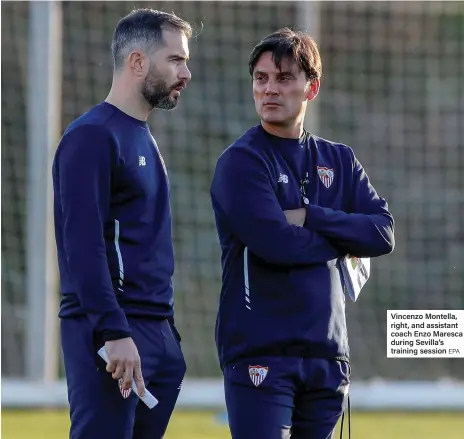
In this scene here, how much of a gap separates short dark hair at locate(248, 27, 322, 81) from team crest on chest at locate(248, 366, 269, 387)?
3.16 ft

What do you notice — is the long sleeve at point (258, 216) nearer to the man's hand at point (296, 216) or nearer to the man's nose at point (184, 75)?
the man's hand at point (296, 216)

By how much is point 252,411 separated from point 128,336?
472 mm

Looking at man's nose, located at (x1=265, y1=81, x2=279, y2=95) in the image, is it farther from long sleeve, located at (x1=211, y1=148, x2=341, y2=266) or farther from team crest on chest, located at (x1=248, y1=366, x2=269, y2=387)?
team crest on chest, located at (x1=248, y1=366, x2=269, y2=387)

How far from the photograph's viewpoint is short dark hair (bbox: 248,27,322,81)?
3758 millimetres

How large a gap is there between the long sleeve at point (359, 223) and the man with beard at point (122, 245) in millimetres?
495

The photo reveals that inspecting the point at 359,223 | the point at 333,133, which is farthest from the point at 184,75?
the point at 333,133

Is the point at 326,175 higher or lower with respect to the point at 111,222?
higher

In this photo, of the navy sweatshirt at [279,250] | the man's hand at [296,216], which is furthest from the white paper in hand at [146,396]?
the man's hand at [296,216]

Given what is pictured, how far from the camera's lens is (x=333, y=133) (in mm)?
8742

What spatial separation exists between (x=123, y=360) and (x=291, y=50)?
1.14m

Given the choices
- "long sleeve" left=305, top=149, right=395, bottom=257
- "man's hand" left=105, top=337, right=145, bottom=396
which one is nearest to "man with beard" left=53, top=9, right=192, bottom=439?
"man's hand" left=105, top=337, right=145, bottom=396

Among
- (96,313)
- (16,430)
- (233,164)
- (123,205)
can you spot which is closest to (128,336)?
(96,313)

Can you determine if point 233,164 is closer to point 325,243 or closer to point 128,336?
point 325,243

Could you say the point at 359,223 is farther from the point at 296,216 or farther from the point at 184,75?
the point at 184,75
